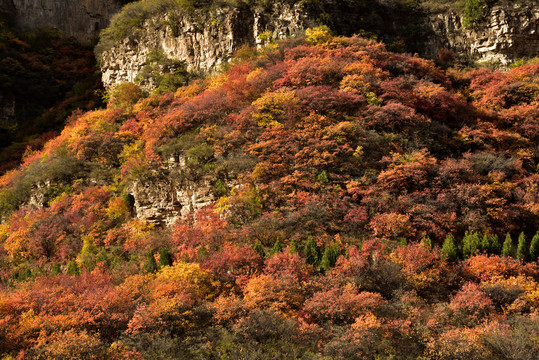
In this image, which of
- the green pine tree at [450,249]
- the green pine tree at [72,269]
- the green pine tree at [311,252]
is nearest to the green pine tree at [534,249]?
the green pine tree at [450,249]

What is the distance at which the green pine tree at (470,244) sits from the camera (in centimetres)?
1909

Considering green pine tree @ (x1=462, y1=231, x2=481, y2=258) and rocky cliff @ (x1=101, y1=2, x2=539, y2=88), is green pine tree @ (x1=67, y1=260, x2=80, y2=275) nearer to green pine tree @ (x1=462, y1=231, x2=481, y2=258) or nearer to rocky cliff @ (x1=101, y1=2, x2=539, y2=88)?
green pine tree @ (x1=462, y1=231, x2=481, y2=258)

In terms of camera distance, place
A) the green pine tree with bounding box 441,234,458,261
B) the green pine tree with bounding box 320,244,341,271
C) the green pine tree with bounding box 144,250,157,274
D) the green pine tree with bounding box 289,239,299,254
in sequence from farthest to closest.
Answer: the green pine tree with bounding box 144,250,157,274
the green pine tree with bounding box 289,239,299,254
the green pine tree with bounding box 441,234,458,261
the green pine tree with bounding box 320,244,341,271

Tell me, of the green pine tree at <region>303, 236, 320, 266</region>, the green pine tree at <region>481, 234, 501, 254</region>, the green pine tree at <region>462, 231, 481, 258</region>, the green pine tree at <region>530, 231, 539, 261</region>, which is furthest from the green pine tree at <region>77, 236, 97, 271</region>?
the green pine tree at <region>530, 231, 539, 261</region>

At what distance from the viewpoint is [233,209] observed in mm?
23062

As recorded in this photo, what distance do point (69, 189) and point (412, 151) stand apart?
936 inches

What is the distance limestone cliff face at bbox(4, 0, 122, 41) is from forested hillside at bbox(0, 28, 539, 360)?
28.7 m

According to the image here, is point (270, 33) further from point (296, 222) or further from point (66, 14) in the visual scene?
point (66, 14)

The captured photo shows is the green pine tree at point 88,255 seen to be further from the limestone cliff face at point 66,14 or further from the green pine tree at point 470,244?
the limestone cliff face at point 66,14

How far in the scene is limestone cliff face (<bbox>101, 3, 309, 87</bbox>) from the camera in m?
37.5

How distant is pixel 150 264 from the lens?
800 inches

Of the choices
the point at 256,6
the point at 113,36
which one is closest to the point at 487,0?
the point at 256,6

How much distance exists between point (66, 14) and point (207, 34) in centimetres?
3160

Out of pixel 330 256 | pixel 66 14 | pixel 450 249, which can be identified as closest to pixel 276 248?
pixel 330 256
